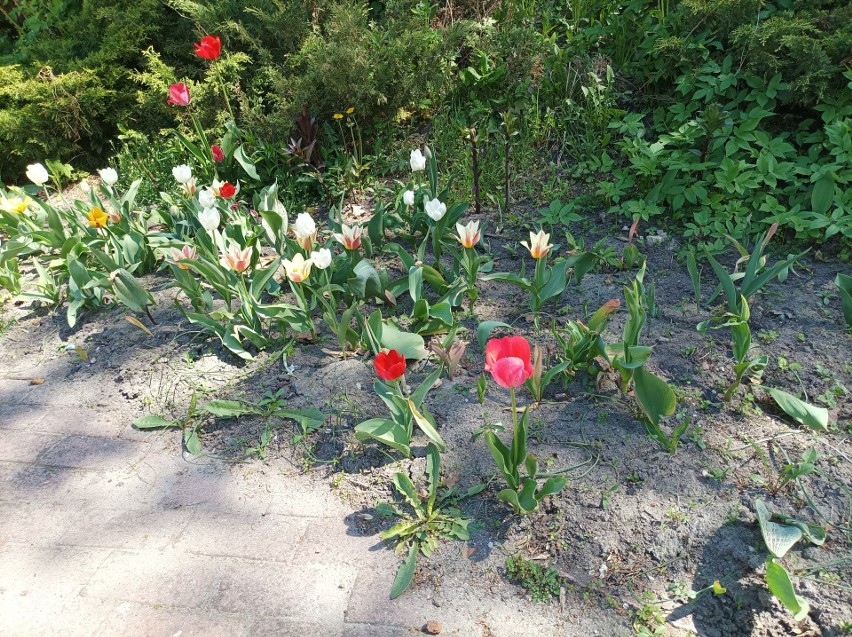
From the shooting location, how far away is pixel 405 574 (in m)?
1.89

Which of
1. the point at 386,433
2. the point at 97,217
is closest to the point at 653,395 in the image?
the point at 386,433

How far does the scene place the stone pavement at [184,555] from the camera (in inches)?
71.9

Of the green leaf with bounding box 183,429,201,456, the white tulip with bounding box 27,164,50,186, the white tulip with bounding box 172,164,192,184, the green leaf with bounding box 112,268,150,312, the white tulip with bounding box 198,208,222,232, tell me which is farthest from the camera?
the white tulip with bounding box 27,164,50,186

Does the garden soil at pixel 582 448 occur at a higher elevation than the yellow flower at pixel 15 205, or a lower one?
lower

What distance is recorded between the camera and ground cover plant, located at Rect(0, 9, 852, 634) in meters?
1.94

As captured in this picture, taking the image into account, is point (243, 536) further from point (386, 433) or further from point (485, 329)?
point (485, 329)

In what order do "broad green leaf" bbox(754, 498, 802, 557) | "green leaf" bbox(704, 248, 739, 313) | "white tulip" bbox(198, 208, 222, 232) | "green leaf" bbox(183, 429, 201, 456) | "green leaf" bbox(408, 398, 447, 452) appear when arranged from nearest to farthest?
"broad green leaf" bbox(754, 498, 802, 557), "green leaf" bbox(408, 398, 447, 452), "green leaf" bbox(183, 429, 201, 456), "green leaf" bbox(704, 248, 739, 313), "white tulip" bbox(198, 208, 222, 232)

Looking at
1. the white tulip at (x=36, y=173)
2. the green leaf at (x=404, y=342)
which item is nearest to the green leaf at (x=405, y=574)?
the green leaf at (x=404, y=342)

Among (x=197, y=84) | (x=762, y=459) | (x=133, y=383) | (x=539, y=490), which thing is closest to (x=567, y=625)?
(x=539, y=490)

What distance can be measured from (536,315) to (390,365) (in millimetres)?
1053

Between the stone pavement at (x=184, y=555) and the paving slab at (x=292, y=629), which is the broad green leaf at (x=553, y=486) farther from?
the paving slab at (x=292, y=629)

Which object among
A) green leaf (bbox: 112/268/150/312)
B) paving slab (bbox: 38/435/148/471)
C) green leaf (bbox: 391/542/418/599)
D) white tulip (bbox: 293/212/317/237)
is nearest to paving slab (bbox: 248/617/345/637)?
green leaf (bbox: 391/542/418/599)

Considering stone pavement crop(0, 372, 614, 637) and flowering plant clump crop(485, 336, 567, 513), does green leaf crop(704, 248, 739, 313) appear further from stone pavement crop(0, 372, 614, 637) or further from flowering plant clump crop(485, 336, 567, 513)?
stone pavement crop(0, 372, 614, 637)

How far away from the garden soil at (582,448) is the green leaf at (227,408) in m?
0.04
